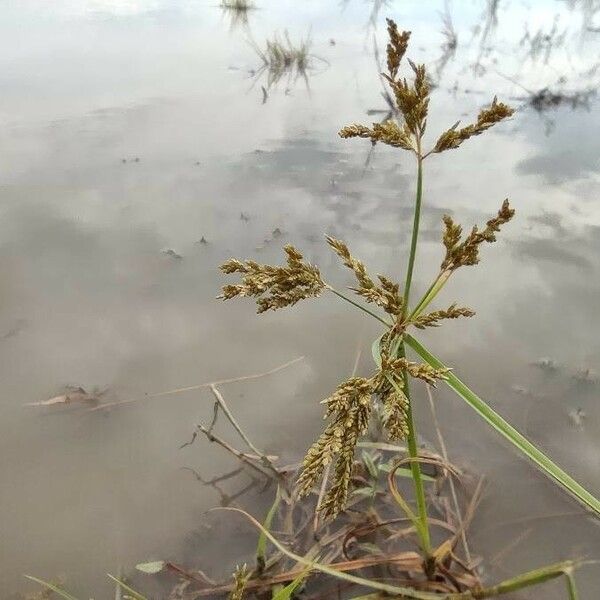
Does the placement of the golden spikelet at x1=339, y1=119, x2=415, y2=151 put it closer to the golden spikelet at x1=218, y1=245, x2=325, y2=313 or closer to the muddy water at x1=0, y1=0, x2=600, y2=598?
the golden spikelet at x1=218, y1=245, x2=325, y2=313

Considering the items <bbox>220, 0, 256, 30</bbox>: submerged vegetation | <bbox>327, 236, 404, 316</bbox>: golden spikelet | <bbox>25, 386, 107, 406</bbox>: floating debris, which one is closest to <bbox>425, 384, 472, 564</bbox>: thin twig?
<bbox>327, 236, 404, 316</bbox>: golden spikelet

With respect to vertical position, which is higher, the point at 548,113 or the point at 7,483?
the point at 548,113

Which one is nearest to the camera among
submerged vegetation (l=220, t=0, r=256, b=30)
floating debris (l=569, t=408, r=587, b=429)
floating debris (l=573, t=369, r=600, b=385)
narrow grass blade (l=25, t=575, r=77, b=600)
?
narrow grass blade (l=25, t=575, r=77, b=600)

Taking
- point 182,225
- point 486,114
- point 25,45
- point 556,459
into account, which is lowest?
point 556,459

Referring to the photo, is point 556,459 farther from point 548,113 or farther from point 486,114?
point 548,113

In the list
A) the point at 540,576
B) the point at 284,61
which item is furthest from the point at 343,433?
the point at 284,61

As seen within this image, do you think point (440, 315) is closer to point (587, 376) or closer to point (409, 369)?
point (409, 369)

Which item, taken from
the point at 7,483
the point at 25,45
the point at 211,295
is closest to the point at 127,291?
the point at 211,295
